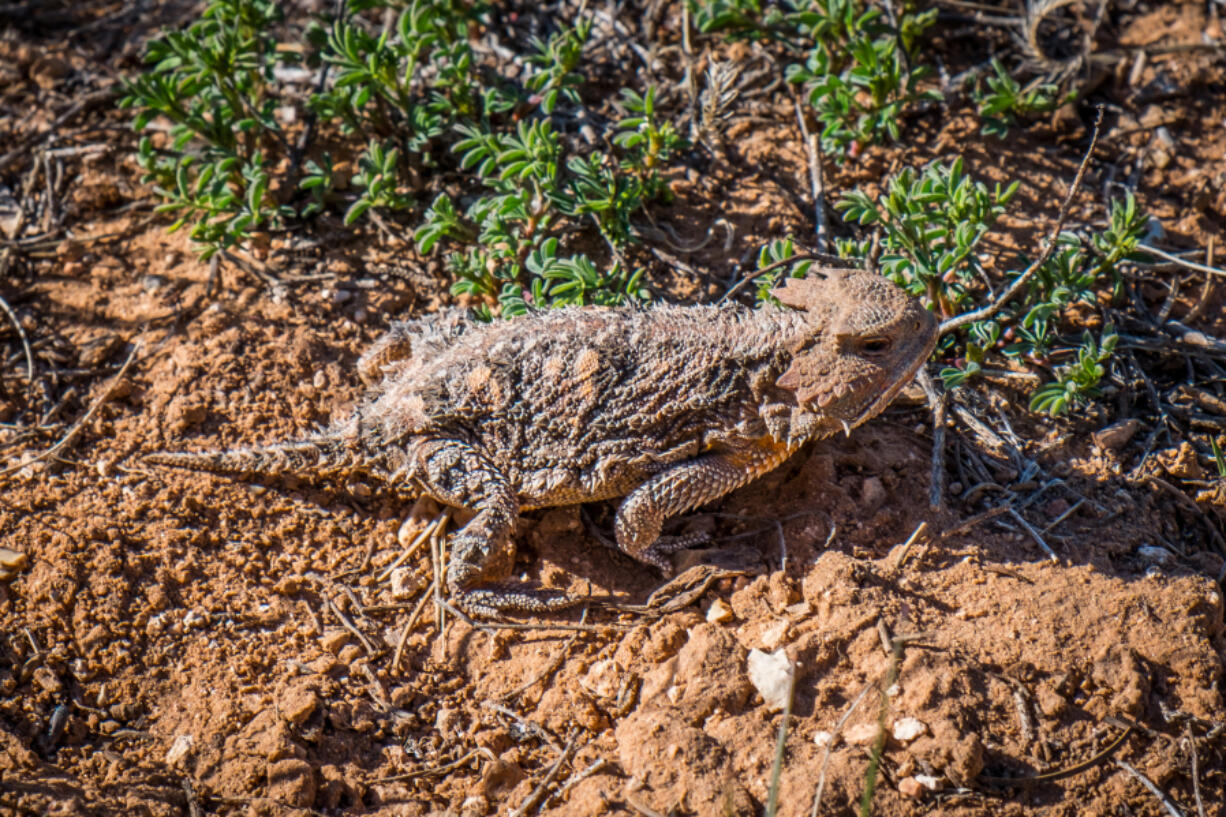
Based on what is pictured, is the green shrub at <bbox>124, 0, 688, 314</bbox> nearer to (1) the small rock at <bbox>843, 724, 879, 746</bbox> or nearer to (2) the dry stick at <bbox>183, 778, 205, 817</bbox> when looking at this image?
(1) the small rock at <bbox>843, 724, 879, 746</bbox>

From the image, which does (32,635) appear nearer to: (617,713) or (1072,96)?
(617,713)

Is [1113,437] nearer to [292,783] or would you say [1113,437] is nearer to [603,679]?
[603,679]

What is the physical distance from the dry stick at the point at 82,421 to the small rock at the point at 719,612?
3259 millimetres

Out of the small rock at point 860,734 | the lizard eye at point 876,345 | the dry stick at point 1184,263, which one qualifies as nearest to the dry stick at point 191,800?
the small rock at point 860,734

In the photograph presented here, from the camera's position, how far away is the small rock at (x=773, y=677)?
11.3ft

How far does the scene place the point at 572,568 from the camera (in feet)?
13.9

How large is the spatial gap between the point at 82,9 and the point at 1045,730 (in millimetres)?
7757

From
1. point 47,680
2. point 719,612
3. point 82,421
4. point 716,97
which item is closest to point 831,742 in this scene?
point 719,612

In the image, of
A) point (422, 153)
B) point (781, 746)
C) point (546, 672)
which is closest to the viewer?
point (781, 746)

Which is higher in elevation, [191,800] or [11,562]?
[11,562]

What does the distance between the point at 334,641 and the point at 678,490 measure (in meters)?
1.62

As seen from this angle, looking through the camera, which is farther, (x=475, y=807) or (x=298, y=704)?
(x=298, y=704)

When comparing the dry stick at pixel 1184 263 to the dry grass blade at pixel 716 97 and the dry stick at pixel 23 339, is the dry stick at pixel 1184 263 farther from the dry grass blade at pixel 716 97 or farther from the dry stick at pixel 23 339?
the dry stick at pixel 23 339

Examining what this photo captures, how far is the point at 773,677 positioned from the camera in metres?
3.49
